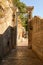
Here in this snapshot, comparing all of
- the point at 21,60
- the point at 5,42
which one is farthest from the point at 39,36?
the point at 5,42

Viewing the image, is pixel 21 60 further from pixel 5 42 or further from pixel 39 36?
pixel 5 42

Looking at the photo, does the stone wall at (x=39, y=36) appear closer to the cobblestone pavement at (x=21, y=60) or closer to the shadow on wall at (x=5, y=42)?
the cobblestone pavement at (x=21, y=60)

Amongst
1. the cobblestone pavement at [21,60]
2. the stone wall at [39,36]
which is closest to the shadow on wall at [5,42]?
the cobblestone pavement at [21,60]

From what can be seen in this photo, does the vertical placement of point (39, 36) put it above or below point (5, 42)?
above

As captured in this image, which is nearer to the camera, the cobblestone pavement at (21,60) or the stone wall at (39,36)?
the cobblestone pavement at (21,60)

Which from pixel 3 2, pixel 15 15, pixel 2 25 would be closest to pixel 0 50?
pixel 2 25

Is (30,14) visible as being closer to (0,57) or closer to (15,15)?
(15,15)

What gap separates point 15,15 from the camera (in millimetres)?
21688

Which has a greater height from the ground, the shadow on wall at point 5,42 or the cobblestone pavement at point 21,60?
the shadow on wall at point 5,42

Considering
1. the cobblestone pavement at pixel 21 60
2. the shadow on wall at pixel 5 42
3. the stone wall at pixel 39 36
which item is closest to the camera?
the cobblestone pavement at pixel 21 60

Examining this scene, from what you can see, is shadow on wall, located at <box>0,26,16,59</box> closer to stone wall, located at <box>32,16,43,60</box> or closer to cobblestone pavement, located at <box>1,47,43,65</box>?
cobblestone pavement, located at <box>1,47,43,65</box>

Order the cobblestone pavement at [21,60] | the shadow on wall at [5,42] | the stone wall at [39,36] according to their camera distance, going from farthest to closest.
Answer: the shadow on wall at [5,42]
the stone wall at [39,36]
the cobblestone pavement at [21,60]

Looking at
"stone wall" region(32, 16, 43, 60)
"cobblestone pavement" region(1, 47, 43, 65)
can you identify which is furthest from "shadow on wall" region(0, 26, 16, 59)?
"stone wall" region(32, 16, 43, 60)

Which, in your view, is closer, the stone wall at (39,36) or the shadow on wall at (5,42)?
the stone wall at (39,36)
